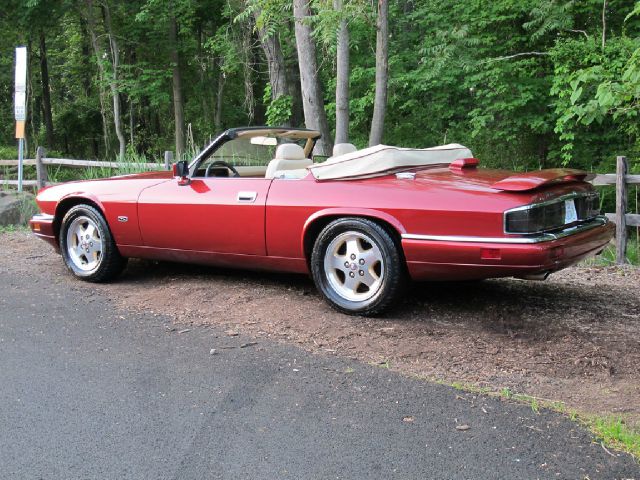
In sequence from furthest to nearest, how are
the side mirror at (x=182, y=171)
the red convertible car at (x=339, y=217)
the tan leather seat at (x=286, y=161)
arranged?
the side mirror at (x=182, y=171), the tan leather seat at (x=286, y=161), the red convertible car at (x=339, y=217)

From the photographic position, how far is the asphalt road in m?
2.81

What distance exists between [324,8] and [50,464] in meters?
8.28

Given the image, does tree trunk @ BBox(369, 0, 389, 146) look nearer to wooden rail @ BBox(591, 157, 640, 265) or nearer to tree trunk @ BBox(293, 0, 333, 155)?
tree trunk @ BBox(293, 0, 333, 155)

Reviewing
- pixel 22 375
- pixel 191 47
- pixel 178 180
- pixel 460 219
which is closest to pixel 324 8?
pixel 178 180

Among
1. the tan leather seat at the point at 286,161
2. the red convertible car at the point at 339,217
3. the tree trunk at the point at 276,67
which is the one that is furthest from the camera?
the tree trunk at the point at 276,67

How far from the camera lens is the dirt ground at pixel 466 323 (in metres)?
3.75

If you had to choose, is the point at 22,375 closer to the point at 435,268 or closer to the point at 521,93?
the point at 435,268

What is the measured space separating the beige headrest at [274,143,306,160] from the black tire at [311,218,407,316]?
973 millimetres

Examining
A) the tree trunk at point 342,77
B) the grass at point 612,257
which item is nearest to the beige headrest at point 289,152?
the grass at point 612,257

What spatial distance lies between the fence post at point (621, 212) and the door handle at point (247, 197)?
15.3 feet

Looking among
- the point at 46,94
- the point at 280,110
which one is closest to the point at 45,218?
the point at 280,110

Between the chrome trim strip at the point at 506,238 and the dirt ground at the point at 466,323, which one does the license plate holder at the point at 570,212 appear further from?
the dirt ground at the point at 466,323

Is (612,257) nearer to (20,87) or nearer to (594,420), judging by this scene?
(594,420)

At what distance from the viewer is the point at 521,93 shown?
13219mm
